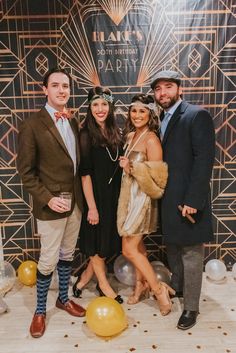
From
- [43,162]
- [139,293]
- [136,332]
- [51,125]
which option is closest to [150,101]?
[51,125]

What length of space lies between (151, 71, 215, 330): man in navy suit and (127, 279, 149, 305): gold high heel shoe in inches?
17.3

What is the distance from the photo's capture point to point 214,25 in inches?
119

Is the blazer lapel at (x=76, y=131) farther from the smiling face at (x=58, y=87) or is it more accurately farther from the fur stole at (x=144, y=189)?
the fur stole at (x=144, y=189)

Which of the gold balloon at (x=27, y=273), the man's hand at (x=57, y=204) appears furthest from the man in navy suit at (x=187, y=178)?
the gold balloon at (x=27, y=273)

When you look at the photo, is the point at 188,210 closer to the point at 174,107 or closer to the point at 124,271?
the point at 174,107

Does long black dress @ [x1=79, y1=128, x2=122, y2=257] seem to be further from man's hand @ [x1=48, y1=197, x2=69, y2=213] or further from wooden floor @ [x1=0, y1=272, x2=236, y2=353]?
wooden floor @ [x1=0, y1=272, x2=236, y2=353]

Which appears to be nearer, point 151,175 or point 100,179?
point 151,175

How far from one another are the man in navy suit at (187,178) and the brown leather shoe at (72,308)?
74cm

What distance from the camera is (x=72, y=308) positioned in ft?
8.86

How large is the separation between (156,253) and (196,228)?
1.01 meters

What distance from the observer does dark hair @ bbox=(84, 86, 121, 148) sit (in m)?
2.54

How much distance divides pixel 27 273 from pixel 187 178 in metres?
1.68

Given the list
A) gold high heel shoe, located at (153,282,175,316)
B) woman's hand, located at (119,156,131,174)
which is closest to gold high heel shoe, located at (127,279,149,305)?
gold high heel shoe, located at (153,282,175,316)

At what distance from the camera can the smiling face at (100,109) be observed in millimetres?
2520
